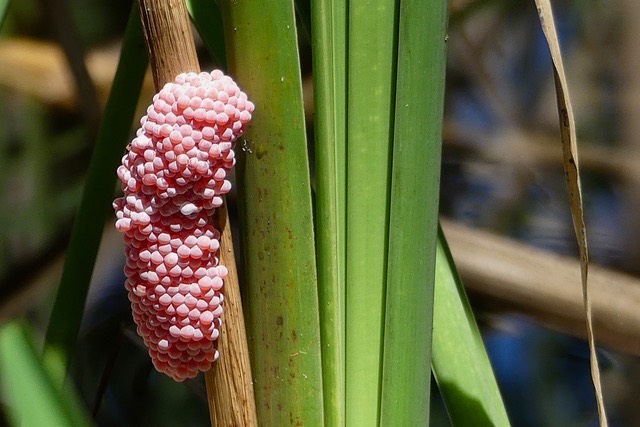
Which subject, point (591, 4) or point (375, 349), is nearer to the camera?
point (375, 349)

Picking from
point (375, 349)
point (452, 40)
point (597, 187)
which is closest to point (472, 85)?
point (452, 40)

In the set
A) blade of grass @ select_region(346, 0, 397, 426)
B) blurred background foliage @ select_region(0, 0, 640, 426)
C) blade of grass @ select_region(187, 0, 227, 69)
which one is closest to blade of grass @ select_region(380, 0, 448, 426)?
blade of grass @ select_region(346, 0, 397, 426)

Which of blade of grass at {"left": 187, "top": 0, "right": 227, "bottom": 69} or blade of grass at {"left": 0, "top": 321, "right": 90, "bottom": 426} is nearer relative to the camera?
blade of grass at {"left": 0, "top": 321, "right": 90, "bottom": 426}

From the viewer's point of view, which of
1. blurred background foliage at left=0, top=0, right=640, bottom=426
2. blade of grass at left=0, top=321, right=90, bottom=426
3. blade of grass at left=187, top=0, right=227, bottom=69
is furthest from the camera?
blurred background foliage at left=0, top=0, right=640, bottom=426

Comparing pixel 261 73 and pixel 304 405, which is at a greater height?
pixel 261 73

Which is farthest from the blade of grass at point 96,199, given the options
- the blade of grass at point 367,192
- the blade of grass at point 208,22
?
the blade of grass at point 367,192

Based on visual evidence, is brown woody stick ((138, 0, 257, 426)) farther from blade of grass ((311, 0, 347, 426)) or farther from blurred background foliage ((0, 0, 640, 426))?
blurred background foliage ((0, 0, 640, 426))

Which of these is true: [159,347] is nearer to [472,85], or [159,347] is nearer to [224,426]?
[224,426]
